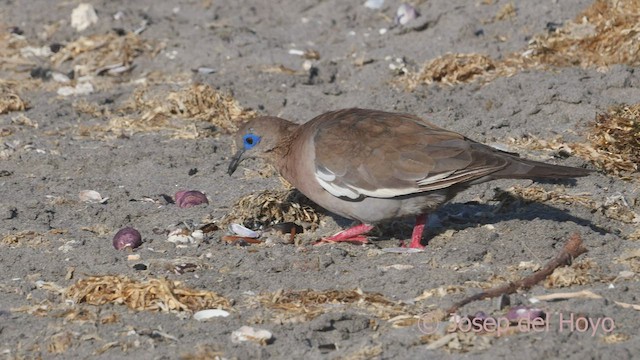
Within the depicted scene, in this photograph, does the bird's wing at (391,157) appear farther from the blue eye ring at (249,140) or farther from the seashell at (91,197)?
the seashell at (91,197)

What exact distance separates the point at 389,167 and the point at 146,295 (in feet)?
5.35

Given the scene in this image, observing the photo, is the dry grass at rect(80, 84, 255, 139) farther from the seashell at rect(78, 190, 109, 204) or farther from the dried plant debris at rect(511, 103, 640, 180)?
the dried plant debris at rect(511, 103, 640, 180)

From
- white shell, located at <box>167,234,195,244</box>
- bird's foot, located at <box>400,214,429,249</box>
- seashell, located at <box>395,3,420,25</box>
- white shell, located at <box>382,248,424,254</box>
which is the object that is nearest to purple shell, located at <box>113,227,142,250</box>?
white shell, located at <box>167,234,195,244</box>

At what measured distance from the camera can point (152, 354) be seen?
484 centimetres

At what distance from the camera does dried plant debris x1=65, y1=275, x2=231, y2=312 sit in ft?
17.7

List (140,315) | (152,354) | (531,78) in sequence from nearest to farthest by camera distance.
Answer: (152,354) < (140,315) < (531,78)

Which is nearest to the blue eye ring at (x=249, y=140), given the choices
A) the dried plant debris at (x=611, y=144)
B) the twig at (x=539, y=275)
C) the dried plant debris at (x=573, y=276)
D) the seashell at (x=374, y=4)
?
the dried plant debris at (x=611, y=144)

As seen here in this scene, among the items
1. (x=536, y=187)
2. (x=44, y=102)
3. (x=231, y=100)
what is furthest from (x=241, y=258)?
(x=44, y=102)

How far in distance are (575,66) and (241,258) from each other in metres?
3.91

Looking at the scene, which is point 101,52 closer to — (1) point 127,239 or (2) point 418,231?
(1) point 127,239

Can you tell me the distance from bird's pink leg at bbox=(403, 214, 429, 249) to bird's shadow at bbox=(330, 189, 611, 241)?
122 mm

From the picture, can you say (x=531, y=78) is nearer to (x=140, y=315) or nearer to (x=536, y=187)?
(x=536, y=187)

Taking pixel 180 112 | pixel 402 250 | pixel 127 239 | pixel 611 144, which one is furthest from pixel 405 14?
pixel 127 239

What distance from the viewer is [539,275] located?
217 inches
